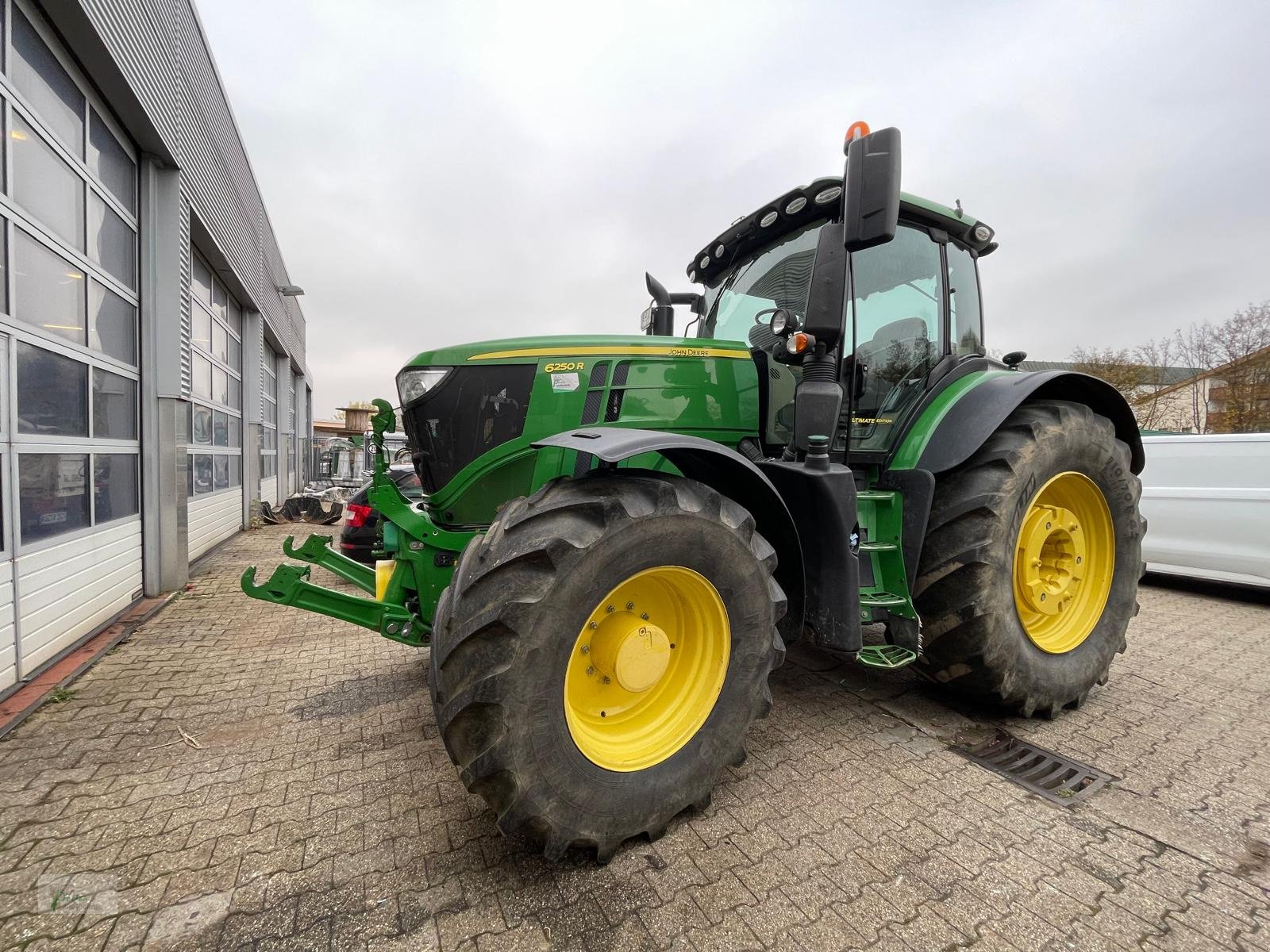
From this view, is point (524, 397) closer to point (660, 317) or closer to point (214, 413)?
point (660, 317)

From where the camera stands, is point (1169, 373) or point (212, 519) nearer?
point (212, 519)

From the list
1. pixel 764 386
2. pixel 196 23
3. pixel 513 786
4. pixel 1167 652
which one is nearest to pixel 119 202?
pixel 196 23

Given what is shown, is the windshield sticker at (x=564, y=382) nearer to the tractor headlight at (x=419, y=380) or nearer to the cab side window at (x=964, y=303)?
the tractor headlight at (x=419, y=380)

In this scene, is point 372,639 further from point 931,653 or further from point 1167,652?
point 1167,652

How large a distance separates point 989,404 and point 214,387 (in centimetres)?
967

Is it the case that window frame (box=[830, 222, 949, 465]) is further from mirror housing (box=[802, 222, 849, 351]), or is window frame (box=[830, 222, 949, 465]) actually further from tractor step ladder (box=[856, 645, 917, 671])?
tractor step ladder (box=[856, 645, 917, 671])

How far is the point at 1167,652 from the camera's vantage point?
13.2 ft

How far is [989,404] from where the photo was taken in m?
2.79

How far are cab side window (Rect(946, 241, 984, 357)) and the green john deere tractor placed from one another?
23mm

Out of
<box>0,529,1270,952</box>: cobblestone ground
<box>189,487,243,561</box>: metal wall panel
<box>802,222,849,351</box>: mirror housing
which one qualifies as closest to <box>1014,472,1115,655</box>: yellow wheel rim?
<box>0,529,1270,952</box>: cobblestone ground

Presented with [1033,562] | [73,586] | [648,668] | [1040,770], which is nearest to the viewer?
[648,668]

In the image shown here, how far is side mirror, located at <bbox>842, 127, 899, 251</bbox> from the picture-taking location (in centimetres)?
206

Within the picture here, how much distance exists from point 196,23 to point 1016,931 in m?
10.7

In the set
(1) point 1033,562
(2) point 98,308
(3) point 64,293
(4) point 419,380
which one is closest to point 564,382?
(4) point 419,380
